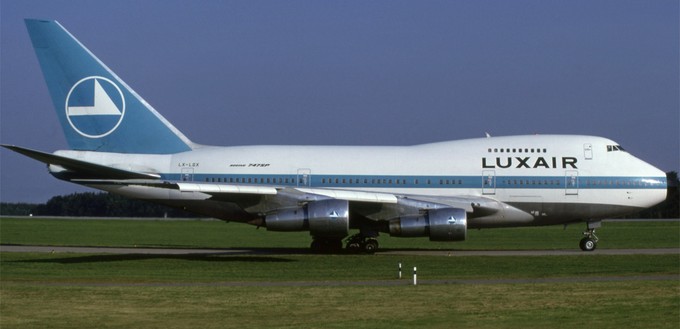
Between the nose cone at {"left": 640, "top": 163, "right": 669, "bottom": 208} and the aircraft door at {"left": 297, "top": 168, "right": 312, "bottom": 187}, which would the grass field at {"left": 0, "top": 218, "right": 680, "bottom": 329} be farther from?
the nose cone at {"left": 640, "top": 163, "right": 669, "bottom": 208}

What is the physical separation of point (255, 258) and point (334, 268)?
225 inches

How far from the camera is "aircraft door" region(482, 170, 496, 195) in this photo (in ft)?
135

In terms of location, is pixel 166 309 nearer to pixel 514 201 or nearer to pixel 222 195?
pixel 222 195

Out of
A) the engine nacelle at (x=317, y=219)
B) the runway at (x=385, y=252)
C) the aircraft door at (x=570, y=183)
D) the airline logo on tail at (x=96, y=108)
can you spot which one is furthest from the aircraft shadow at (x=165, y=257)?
the aircraft door at (x=570, y=183)

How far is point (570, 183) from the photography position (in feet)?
136

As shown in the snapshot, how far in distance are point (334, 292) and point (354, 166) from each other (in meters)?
16.9

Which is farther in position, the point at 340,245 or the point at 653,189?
the point at 653,189

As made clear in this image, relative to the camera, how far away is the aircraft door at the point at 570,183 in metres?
41.3

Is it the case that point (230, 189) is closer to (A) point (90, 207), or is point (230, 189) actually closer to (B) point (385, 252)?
(B) point (385, 252)

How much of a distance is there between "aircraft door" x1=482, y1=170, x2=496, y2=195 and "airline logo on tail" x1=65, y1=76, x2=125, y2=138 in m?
15.6

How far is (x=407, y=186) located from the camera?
40.9 m

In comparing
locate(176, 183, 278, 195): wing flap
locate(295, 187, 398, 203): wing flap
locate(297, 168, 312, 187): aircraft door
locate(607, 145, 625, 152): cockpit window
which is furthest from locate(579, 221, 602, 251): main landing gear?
locate(176, 183, 278, 195): wing flap

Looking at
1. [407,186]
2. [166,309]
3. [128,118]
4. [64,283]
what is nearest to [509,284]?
[166,309]

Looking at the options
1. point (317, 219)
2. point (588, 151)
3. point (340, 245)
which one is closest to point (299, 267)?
point (317, 219)
